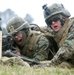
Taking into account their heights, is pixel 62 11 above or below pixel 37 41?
above

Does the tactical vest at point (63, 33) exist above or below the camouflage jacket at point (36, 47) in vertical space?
above

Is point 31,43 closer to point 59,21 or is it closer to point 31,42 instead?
point 31,42

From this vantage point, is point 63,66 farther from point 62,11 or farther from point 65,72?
point 62,11

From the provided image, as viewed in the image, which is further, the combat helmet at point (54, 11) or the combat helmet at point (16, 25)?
the combat helmet at point (16, 25)

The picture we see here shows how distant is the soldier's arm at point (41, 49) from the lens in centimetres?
819

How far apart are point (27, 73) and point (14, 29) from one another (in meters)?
3.69

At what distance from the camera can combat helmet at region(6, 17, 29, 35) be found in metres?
8.42

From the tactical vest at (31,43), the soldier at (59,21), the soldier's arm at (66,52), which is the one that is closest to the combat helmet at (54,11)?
the soldier at (59,21)

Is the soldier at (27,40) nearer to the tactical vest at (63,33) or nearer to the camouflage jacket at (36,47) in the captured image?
the camouflage jacket at (36,47)

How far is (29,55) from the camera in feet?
28.2

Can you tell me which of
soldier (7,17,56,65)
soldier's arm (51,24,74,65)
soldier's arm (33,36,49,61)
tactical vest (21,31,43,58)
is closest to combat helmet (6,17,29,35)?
soldier (7,17,56,65)

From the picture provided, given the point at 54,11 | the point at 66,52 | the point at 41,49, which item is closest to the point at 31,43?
the point at 41,49

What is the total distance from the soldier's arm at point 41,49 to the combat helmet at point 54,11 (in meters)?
0.58

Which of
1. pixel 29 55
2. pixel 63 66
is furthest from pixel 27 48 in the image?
pixel 63 66
